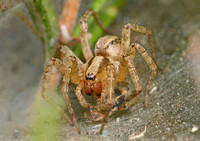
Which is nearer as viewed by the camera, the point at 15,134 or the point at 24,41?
the point at 15,134

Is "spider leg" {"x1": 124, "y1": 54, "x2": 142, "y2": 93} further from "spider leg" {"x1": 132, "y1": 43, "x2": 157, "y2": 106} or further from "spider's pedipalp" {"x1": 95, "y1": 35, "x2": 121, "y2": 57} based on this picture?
"spider's pedipalp" {"x1": 95, "y1": 35, "x2": 121, "y2": 57}

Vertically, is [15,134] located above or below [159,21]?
below

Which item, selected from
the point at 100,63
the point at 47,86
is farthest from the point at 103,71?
the point at 47,86

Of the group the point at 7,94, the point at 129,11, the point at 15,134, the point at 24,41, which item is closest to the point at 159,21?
the point at 129,11

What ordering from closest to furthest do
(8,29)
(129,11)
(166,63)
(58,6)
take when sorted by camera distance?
(166,63) → (58,6) → (8,29) → (129,11)

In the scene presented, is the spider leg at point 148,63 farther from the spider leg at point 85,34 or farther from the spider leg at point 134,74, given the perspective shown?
the spider leg at point 85,34

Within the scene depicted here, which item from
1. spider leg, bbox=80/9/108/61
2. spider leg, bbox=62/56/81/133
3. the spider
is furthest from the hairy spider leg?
spider leg, bbox=62/56/81/133

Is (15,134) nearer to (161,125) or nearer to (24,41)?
(161,125)

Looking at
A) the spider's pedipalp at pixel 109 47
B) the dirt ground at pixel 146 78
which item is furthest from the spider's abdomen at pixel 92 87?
the spider's pedipalp at pixel 109 47
